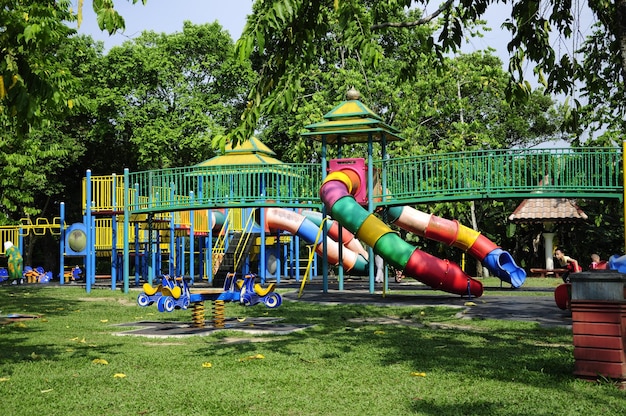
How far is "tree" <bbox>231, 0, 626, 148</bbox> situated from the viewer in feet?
19.9

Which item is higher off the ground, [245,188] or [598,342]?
[245,188]

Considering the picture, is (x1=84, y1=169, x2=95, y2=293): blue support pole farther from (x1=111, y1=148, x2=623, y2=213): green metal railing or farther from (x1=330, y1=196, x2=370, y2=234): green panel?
(x1=330, y1=196, x2=370, y2=234): green panel

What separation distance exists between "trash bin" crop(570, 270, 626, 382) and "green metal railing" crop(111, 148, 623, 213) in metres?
12.8

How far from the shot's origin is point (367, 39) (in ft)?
21.5

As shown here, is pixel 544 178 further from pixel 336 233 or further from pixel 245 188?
pixel 336 233

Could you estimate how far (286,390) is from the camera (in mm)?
6828

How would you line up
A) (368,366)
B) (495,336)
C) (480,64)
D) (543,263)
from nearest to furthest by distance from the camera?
1. (368,366)
2. (495,336)
3. (480,64)
4. (543,263)

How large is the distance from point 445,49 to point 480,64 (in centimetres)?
2742

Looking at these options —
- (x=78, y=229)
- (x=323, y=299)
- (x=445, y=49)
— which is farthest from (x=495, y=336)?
(x=78, y=229)

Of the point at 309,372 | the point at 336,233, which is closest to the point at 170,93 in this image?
the point at 336,233

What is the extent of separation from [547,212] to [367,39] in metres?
28.6

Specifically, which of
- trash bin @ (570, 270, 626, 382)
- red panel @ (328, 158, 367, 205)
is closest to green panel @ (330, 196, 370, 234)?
red panel @ (328, 158, 367, 205)

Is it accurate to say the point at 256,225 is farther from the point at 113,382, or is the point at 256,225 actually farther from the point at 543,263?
the point at 113,382

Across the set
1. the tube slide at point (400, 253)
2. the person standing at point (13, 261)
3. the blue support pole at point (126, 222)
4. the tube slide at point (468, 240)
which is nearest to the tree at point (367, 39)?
the tube slide at point (400, 253)
